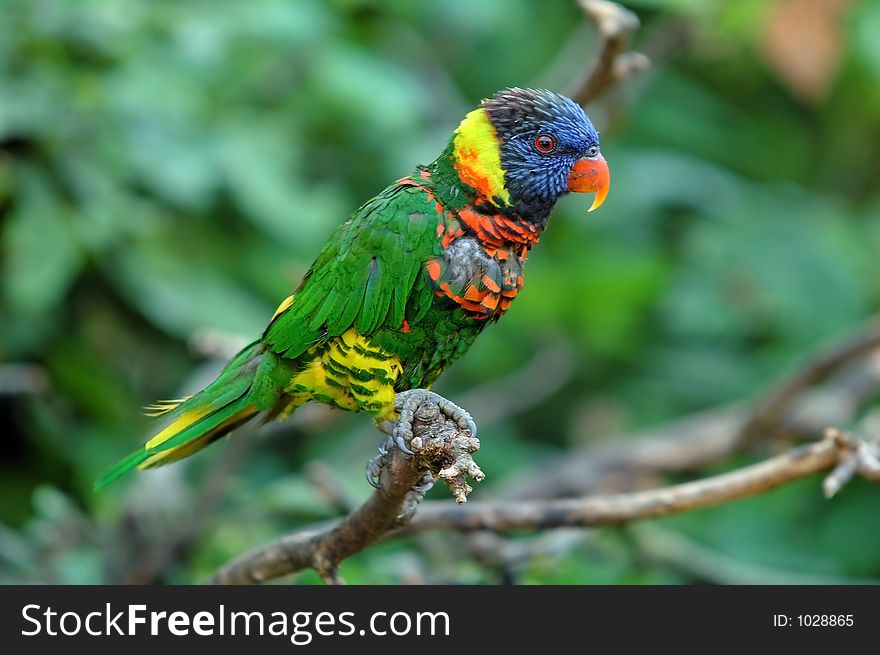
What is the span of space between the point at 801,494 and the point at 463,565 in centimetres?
187

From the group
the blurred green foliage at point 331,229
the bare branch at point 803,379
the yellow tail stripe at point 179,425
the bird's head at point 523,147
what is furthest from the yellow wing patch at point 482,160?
the bare branch at point 803,379

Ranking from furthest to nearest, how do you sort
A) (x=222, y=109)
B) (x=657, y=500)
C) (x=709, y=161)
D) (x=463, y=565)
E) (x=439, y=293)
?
(x=709, y=161), (x=222, y=109), (x=463, y=565), (x=657, y=500), (x=439, y=293)

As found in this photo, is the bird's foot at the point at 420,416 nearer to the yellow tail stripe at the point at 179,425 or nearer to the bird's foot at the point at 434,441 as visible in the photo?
the bird's foot at the point at 434,441

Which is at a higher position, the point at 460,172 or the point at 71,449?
the point at 71,449

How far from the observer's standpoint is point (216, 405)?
236 cm

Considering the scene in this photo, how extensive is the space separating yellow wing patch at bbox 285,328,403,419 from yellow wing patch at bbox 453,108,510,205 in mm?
429

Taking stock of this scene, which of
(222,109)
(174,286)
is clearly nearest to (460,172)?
(174,286)

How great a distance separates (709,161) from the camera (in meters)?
5.77

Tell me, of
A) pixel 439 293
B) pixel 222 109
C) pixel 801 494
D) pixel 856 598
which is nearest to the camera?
pixel 439 293

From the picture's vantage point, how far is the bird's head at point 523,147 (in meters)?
2.23

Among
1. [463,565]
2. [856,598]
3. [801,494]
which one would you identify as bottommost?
[856,598]

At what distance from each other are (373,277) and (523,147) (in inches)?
17.3

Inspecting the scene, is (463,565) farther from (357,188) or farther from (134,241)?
(357,188)

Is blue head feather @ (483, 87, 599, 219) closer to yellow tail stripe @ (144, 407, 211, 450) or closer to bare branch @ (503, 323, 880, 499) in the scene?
yellow tail stripe @ (144, 407, 211, 450)
